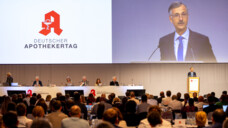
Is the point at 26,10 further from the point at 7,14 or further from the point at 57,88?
the point at 57,88

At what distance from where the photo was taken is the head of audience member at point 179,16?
561 inches

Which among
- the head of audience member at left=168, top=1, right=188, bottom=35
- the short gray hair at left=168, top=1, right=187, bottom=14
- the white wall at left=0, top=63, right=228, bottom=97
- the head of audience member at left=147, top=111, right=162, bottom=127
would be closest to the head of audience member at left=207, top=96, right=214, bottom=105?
the head of audience member at left=147, top=111, right=162, bottom=127

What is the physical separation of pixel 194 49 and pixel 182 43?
0.56 m

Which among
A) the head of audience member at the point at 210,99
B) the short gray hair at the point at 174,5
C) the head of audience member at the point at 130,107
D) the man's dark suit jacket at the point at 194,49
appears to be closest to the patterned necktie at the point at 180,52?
the man's dark suit jacket at the point at 194,49

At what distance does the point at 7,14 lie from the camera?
13922 millimetres

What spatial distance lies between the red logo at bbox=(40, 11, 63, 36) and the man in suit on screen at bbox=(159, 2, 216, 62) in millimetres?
4267

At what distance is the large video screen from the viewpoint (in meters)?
13.8

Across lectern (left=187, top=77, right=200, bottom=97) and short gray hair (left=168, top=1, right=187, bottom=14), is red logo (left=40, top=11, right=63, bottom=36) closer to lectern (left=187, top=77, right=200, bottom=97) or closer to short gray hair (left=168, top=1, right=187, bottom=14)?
short gray hair (left=168, top=1, right=187, bottom=14)

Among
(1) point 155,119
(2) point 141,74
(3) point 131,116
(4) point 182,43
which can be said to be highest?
(4) point 182,43

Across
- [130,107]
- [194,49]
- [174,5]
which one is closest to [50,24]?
[174,5]

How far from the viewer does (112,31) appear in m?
14.2

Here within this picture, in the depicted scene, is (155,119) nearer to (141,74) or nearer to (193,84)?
(193,84)

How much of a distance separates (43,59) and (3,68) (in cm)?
300

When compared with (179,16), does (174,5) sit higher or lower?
higher
